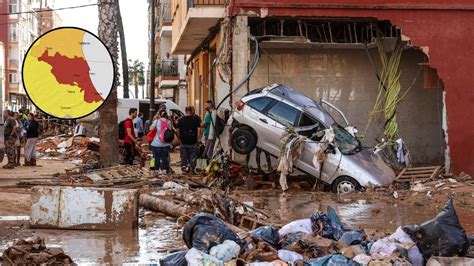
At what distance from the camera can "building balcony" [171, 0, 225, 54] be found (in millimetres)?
19406

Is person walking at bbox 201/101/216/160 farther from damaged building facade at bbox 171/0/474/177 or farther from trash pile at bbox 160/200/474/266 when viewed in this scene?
trash pile at bbox 160/200/474/266

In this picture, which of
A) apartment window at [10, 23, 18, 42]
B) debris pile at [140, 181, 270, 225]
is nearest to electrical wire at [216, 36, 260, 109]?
debris pile at [140, 181, 270, 225]

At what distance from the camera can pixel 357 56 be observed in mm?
21016

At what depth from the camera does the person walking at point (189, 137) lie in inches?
693

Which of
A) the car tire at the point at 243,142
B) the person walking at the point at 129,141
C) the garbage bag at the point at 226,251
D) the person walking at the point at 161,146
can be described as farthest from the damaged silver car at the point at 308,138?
the garbage bag at the point at 226,251

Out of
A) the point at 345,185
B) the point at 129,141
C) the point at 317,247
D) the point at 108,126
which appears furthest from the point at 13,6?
the point at 317,247

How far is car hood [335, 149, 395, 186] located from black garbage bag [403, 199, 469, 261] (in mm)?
6967

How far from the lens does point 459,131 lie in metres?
18.4

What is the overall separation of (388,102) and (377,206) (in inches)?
299

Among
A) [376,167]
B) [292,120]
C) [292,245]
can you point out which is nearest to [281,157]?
[292,120]

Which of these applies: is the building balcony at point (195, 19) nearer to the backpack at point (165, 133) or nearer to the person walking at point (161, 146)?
the person walking at point (161, 146)

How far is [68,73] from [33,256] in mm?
1815

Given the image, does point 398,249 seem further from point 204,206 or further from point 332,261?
point 204,206

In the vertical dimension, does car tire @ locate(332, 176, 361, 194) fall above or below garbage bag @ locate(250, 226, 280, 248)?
below
